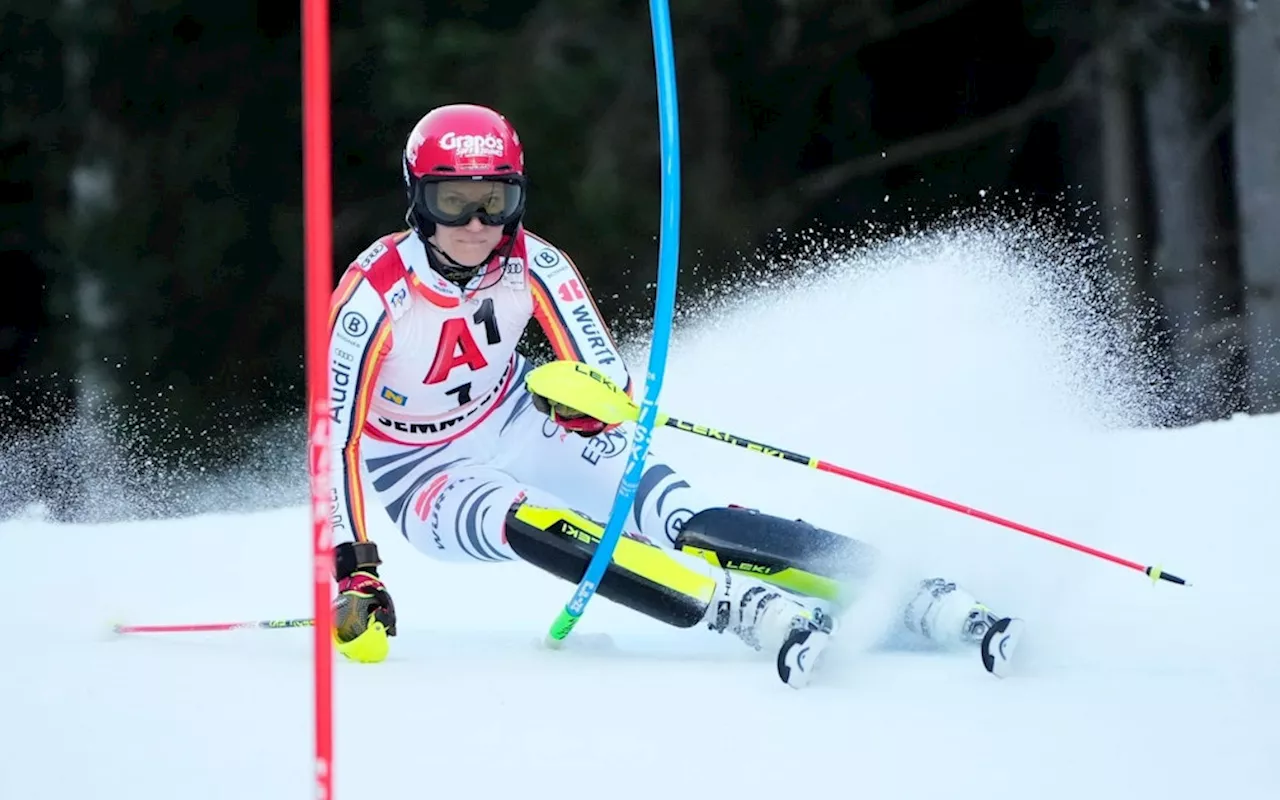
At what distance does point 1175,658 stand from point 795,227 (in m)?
7.47

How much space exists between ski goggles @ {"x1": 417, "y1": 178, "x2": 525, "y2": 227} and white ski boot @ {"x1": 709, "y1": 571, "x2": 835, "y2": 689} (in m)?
0.99

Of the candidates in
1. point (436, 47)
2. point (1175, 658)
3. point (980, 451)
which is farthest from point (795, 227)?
point (1175, 658)

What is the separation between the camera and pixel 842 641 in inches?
150

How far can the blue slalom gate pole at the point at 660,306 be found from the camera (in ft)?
11.6

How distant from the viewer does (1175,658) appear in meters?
3.92

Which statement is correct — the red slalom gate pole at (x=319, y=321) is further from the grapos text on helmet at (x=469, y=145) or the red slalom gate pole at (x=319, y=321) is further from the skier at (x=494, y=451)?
the grapos text on helmet at (x=469, y=145)

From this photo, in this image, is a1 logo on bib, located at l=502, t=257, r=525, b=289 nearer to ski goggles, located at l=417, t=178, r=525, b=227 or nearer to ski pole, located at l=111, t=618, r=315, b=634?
ski goggles, located at l=417, t=178, r=525, b=227

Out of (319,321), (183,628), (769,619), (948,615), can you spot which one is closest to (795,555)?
(769,619)

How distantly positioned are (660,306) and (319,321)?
5.01ft

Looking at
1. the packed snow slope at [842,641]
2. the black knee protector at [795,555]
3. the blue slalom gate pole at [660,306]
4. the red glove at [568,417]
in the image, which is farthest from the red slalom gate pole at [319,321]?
the black knee protector at [795,555]

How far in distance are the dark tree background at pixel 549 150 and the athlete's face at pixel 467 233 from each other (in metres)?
6.27

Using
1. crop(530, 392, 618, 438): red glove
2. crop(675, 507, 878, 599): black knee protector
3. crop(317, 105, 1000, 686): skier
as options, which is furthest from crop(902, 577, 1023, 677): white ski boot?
crop(530, 392, 618, 438): red glove

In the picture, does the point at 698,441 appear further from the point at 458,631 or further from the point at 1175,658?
the point at 1175,658

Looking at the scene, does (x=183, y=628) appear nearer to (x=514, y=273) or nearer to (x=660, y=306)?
(x=514, y=273)
